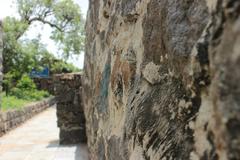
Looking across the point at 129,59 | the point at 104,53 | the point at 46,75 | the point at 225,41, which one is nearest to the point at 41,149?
the point at 104,53

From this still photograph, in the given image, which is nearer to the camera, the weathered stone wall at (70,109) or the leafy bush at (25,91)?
the weathered stone wall at (70,109)

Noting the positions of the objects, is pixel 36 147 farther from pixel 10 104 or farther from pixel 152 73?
pixel 152 73

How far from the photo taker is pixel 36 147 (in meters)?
5.75

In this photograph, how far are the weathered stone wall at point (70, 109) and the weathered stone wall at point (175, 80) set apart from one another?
13.5ft

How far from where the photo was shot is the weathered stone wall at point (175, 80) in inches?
23.5

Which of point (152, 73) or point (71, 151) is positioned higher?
point (152, 73)

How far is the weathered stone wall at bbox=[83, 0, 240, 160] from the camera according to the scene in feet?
1.96

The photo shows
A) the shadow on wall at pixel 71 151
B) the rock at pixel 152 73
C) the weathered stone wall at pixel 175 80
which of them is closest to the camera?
→ the weathered stone wall at pixel 175 80

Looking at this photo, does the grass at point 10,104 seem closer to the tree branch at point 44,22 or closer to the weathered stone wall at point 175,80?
the weathered stone wall at point 175,80

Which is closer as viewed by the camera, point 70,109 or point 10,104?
point 70,109

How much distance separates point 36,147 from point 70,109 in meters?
0.66

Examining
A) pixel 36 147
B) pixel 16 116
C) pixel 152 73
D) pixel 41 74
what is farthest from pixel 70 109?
pixel 41 74

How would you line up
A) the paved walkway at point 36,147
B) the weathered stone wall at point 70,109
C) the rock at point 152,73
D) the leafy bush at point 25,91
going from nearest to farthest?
the rock at point 152,73 → the paved walkway at point 36,147 → the weathered stone wall at point 70,109 → the leafy bush at point 25,91

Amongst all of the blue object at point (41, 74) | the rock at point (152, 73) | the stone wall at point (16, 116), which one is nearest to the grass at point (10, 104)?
the stone wall at point (16, 116)
